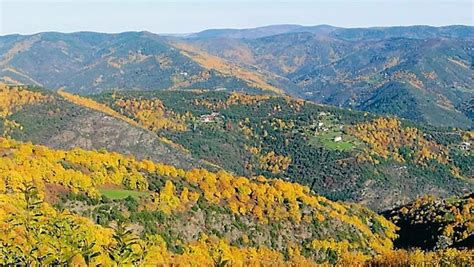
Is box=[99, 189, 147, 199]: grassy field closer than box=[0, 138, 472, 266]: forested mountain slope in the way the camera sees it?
No

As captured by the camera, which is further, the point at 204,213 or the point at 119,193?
the point at 204,213

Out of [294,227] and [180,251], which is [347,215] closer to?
[294,227]

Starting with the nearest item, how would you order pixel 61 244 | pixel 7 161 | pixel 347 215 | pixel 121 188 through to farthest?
1. pixel 61 244
2. pixel 7 161
3. pixel 121 188
4. pixel 347 215

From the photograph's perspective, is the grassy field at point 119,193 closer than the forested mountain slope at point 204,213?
No

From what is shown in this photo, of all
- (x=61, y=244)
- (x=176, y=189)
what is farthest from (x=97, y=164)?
(x=61, y=244)

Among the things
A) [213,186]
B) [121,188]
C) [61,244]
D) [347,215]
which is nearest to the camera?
[61,244]

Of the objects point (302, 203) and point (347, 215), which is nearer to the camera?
point (302, 203)

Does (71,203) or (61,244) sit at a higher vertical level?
(61,244)

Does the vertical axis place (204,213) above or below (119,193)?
below
